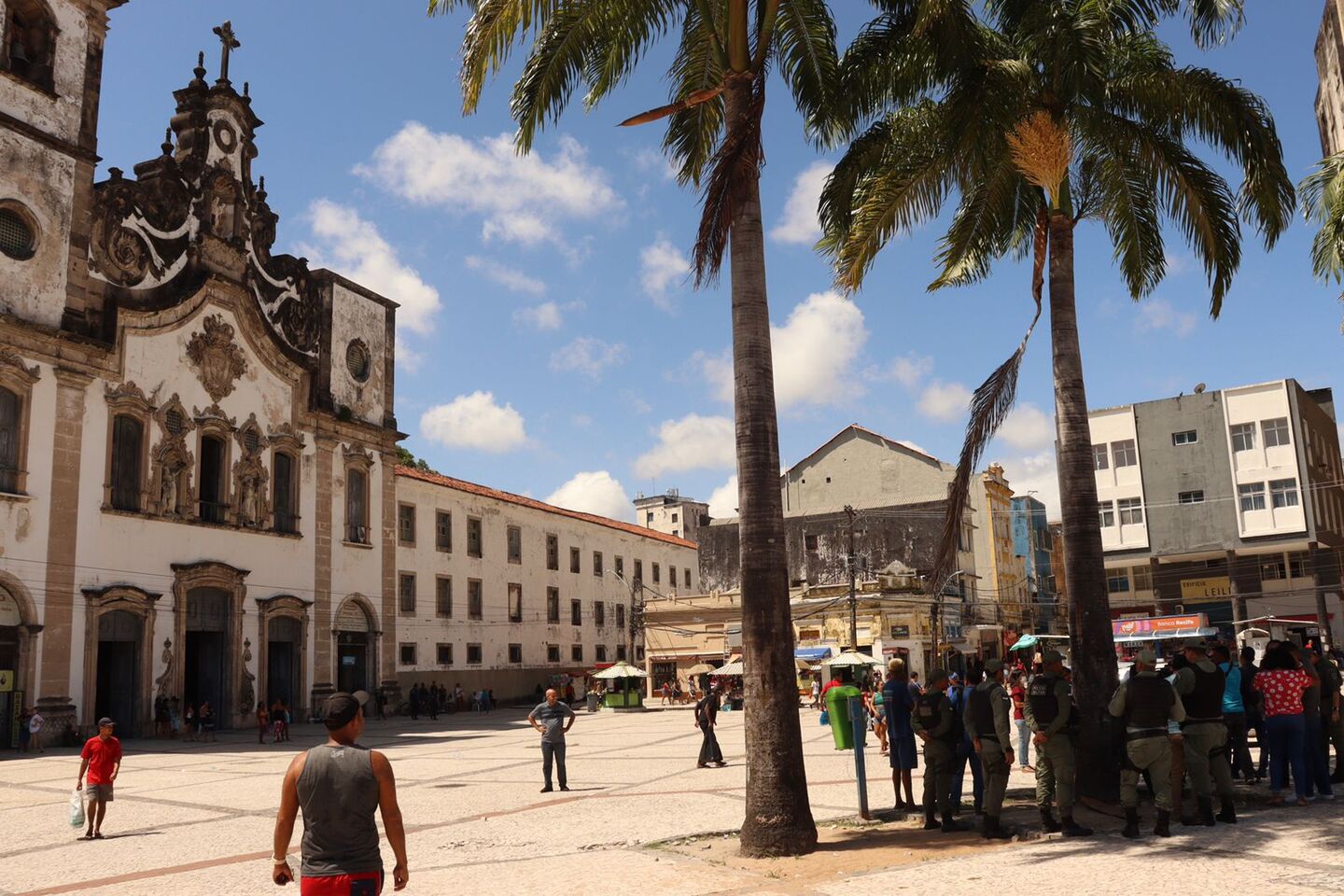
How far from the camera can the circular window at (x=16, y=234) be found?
2772 centimetres

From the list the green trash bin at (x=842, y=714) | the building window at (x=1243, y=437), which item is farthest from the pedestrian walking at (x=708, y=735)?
the building window at (x=1243, y=437)

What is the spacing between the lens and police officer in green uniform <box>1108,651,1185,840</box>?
9.55 metres

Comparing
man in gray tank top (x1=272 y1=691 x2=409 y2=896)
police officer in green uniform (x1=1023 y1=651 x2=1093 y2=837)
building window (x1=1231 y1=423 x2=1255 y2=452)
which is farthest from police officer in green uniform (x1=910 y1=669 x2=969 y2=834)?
building window (x1=1231 y1=423 x2=1255 y2=452)

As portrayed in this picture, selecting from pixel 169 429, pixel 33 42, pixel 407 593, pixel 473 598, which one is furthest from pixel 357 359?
pixel 33 42

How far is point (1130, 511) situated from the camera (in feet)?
168

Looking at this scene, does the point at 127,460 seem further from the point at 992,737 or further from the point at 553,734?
the point at 992,737

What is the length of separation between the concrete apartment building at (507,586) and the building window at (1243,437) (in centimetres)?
2978

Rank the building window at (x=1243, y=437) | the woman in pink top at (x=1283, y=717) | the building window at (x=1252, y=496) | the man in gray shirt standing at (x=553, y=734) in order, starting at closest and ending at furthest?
the woman in pink top at (x=1283, y=717) → the man in gray shirt standing at (x=553, y=734) → the building window at (x=1252, y=496) → the building window at (x=1243, y=437)

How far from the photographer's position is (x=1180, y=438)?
5050cm

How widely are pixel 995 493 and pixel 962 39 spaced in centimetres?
5865

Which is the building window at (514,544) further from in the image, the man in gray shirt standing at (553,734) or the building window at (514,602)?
the man in gray shirt standing at (553,734)

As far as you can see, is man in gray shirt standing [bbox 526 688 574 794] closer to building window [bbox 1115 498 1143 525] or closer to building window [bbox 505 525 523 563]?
building window [bbox 505 525 523 563]

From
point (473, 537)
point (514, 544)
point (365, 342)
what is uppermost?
point (365, 342)

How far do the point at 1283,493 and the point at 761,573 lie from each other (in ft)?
149
